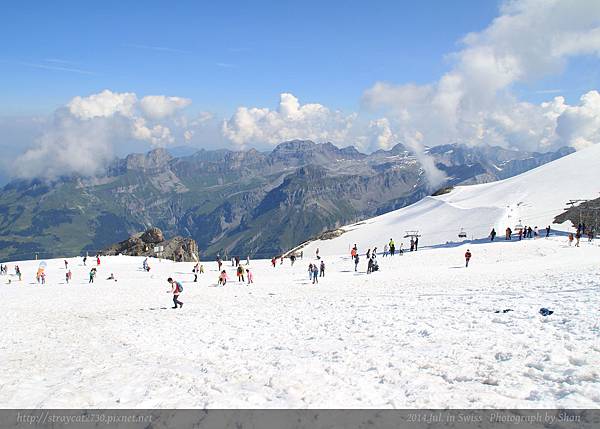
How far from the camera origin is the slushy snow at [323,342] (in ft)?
34.0

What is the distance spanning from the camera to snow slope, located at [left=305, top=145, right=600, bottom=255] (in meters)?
68.9

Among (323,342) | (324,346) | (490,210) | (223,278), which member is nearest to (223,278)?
(223,278)

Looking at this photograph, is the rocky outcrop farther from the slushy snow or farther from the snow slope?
the slushy snow

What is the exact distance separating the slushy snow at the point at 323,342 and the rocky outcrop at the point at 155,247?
36008 millimetres

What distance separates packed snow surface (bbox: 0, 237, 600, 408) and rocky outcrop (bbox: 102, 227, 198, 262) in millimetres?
41928

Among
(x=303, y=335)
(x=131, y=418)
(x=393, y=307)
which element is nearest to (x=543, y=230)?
(x=393, y=307)

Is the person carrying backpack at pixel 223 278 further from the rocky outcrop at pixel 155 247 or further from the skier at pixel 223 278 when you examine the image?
the rocky outcrop at pixel 155 247

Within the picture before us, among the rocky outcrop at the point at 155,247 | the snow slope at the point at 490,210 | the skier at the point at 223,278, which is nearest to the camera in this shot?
the skier at the point at 223,278

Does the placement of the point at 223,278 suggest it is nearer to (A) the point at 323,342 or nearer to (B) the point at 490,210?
(A) the point at 323,342

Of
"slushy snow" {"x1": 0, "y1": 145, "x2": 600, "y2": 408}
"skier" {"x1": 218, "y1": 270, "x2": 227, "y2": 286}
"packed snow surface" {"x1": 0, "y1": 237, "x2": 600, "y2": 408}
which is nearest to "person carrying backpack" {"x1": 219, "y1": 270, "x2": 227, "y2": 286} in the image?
"skier" {"x1": 218, "y1": 270, "x2": 227, "y2": 286}

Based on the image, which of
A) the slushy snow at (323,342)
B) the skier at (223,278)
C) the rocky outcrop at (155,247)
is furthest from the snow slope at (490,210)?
the skier at (223,278)

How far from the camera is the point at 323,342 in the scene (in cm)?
1584

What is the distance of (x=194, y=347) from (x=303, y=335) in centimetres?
446

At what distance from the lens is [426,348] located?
44.2 ft
